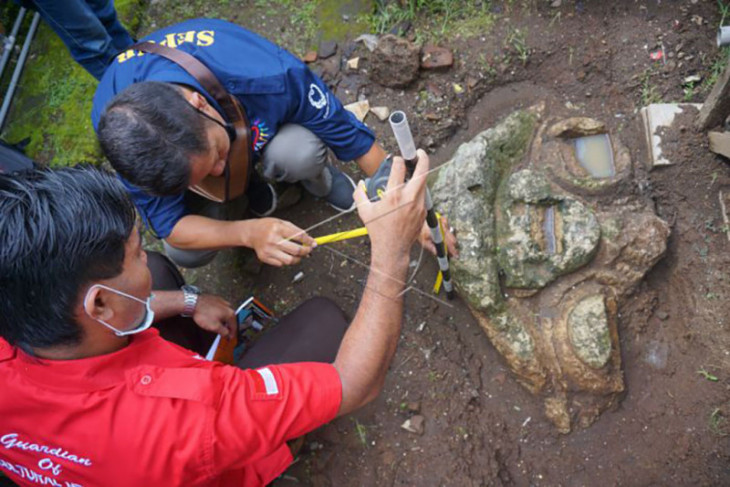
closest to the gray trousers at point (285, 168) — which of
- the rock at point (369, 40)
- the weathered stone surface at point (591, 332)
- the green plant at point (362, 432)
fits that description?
the rock at point (369, 40)

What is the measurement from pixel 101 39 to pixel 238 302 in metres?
1.62

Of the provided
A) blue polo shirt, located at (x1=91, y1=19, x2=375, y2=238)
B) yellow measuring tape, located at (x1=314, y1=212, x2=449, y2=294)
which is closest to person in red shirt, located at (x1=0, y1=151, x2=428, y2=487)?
yellow measuring tape, located at (x1=314, y1=212, x2=449, y2=294)

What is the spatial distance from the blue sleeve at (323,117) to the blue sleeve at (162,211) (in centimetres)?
59

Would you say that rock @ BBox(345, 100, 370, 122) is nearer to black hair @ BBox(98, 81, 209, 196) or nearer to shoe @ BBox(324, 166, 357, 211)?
shoe @ BBox(324, 166, 357, 211)

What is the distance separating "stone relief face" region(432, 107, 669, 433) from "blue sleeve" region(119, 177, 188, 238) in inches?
44.6

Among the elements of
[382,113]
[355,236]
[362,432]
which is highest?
[382,113]

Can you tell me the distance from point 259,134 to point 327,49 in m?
1.25

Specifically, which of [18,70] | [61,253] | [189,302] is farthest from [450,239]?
[18,70]

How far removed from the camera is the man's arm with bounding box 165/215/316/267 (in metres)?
2.12

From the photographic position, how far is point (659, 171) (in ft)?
8.11

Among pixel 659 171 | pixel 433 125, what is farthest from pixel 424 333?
pixel 659 171

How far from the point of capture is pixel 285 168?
2.44 m

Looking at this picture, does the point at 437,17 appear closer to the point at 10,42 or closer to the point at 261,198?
the point at 261,198

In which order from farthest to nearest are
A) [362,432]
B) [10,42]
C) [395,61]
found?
[10,42] → [395,61] → [362,432]
